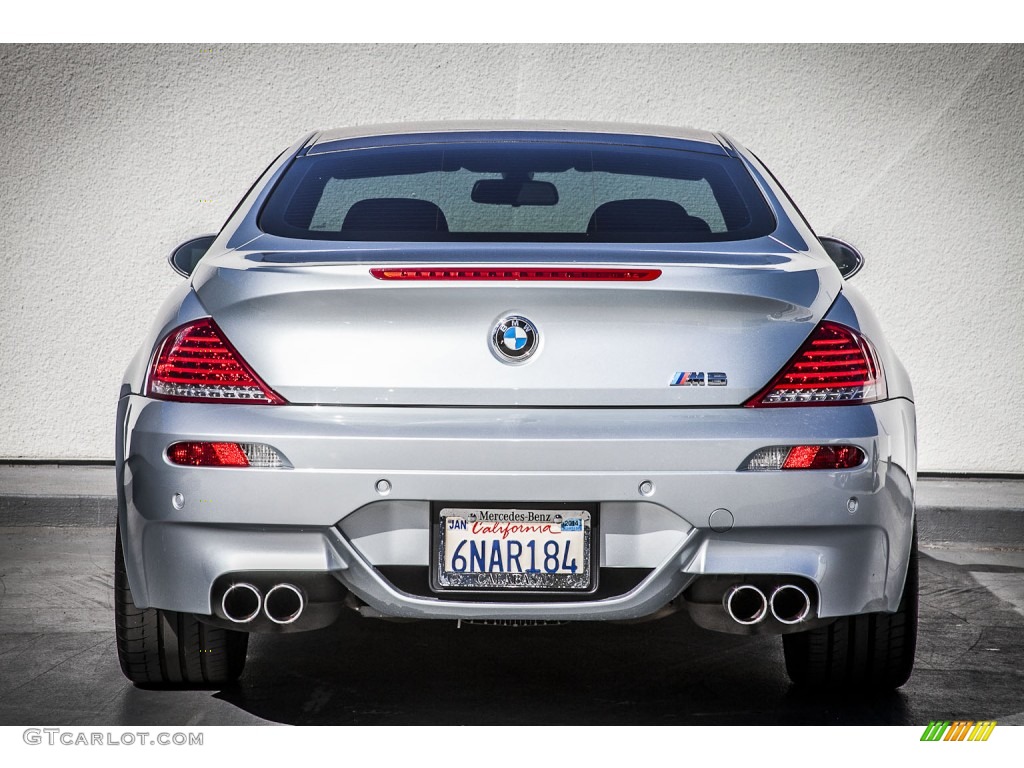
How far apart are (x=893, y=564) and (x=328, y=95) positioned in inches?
214

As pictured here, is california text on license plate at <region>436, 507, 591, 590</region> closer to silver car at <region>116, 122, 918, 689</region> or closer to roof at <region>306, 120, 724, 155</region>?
silver car at <region>116, 122, 918, 689</region>

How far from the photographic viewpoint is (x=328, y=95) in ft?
24.2

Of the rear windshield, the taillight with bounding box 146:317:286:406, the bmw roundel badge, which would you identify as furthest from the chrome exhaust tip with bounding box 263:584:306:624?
the rear windshield

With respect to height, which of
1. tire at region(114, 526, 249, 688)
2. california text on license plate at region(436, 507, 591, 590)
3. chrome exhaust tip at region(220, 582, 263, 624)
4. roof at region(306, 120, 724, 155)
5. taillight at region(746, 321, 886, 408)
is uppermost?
roof at region(306, 120, 724, 155)

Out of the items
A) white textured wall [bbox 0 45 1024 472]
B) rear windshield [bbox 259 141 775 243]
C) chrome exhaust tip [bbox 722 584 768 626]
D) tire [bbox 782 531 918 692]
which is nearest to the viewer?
chrome exhaust tip [bbox 722 584 768 626]

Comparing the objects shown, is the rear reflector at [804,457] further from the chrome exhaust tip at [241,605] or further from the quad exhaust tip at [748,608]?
the chrome exhaust tip at [241,605]

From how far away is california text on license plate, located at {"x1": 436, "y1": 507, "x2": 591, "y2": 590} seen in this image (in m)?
2.63

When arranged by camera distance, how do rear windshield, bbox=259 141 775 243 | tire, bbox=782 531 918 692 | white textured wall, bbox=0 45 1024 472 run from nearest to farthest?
rear windshield, bbox=259 141 775 243 → tire, bbox=782 531 918 692 → white textured wall, bbox=0 45 1024 472

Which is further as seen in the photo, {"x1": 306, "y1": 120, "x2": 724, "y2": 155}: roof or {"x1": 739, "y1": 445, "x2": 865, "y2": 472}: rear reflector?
{"x1": 306, "y1": 120, "x2": 724, "y2": 155}: roof
